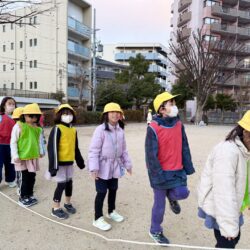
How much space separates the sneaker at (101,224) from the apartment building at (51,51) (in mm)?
28004

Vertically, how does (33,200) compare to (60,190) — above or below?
below

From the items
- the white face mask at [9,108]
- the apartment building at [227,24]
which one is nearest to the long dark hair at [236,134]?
the white face mask at [9,108]

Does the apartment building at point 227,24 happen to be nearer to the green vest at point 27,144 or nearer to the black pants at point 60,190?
the green vest at point 27,144

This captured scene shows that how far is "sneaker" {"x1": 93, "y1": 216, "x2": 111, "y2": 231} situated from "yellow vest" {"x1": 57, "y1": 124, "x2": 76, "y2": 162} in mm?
810

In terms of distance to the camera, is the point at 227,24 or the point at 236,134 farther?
the point at 227,24

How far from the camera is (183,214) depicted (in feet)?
12.1

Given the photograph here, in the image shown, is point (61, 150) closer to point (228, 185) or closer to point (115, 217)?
point (115, 217)

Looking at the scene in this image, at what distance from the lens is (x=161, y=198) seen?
9.36ft

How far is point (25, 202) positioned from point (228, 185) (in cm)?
292

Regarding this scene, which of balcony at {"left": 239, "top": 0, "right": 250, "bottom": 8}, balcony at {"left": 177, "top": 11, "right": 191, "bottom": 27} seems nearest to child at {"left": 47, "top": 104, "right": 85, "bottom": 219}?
balcony at {"left": 177, "top": 11, "right": 191, "bottom": 27}

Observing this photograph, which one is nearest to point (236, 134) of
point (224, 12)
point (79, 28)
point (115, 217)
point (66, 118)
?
point (115, 217)

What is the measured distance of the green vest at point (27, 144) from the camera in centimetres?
396

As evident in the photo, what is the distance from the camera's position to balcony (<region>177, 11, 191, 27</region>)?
39750 millimetres

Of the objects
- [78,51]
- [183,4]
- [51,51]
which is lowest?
[51,51]
